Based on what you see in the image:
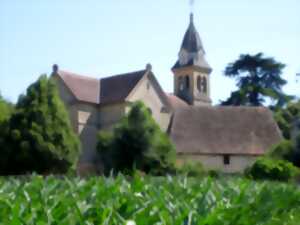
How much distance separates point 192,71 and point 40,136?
31.3 metres

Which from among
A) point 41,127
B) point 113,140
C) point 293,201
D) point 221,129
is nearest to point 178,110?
point 221,129

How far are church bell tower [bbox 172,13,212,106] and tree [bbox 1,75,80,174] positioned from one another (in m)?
27.8

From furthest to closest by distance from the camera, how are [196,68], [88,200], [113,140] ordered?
[196,68], [113,140], [88,200]

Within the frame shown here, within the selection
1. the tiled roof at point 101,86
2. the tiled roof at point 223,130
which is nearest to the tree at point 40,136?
the tiled roof at point 101,86

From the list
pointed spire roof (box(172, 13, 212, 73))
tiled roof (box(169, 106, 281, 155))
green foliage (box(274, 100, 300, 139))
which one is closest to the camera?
tiled roof (box(169, 106, 281, 155))

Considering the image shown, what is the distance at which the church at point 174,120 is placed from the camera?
152 feet

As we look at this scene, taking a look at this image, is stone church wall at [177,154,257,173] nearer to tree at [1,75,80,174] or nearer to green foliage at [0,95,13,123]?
tree at [1,75,80,174]

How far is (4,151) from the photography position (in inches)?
1460

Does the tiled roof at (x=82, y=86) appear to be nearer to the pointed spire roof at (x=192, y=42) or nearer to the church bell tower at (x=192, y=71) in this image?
the church bell tower at (x=192, y=71)

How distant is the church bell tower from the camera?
65.0m

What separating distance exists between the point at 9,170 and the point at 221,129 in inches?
755

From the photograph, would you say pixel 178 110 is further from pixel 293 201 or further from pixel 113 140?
pixel 293 201

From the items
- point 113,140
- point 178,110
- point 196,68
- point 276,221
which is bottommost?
point 276,221

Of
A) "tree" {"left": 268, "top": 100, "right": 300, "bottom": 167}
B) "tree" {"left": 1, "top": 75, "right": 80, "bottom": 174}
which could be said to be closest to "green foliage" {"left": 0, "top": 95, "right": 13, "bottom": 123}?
"tree" {"left": 1, "top": 75, "right": 80, "bottom": 174}
